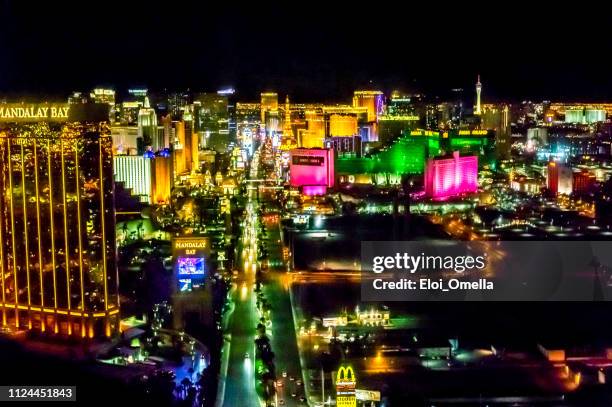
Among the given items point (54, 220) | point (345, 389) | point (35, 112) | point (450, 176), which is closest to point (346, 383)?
point (345, 389)

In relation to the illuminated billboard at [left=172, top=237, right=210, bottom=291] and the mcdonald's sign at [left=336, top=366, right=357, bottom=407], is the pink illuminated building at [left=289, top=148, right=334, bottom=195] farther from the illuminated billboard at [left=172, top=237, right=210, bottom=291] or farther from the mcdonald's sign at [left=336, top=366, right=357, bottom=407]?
the mcdonald's sign at [left=336, top=366, right=357, bottom=407]

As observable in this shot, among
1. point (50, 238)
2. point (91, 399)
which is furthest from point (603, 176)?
point (91, 399)

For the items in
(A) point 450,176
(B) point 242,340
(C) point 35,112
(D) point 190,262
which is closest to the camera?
(C) point 35,112

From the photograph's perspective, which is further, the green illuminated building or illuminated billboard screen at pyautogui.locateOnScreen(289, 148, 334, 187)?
the green illuminated building

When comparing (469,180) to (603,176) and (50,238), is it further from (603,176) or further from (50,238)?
(50,238)

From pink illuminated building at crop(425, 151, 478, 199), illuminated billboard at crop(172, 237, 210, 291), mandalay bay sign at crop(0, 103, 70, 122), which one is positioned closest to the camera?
mandalay bay sign at crop(0, 103, 70, 122)

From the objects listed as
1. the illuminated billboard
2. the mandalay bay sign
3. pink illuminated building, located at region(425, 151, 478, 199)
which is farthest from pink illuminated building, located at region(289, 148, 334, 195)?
the mandalay bay sign

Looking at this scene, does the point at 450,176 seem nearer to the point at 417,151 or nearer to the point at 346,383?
the point at 417,151

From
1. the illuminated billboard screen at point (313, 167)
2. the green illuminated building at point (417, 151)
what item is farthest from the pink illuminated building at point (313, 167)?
the green illuminated building at point (417, 151)
